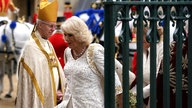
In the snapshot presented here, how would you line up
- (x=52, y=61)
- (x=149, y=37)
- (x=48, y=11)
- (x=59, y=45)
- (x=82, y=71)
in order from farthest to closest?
(x=59, y=45) < (x=48, y=11) < (x=52, y=61) < (x=82, y=71) < (x=149, y=37)

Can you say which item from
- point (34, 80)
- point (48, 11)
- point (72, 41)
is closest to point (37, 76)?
point (34, 80)

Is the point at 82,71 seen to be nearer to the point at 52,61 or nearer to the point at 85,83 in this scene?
the point at 85,83

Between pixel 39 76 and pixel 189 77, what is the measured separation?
2879 mm

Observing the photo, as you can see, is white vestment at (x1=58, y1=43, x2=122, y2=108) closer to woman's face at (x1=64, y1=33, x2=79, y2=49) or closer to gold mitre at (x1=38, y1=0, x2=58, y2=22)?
woman's face at (x1=64, y1=33, x2=79, y2=49)

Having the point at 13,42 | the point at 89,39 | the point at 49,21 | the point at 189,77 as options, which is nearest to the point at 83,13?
the point at 13,42

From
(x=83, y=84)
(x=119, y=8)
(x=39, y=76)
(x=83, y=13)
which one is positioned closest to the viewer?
(x=119, y=8)

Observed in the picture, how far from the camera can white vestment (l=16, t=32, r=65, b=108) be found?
275 inches

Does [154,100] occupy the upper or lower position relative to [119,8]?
lower

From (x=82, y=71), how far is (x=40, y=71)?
1211mm

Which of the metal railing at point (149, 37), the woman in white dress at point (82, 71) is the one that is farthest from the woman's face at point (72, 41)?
the metal railing at point (149, 37)

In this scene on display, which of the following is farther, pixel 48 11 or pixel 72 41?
pixel 48 11

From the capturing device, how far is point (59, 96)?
23.6 ft

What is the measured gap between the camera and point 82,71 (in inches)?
233

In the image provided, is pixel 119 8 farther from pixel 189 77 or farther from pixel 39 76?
pixel 39 76
